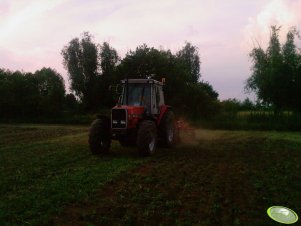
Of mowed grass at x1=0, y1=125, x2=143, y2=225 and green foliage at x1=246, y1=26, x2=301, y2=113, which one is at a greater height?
Answer: green foliage at x1=246, y1=26, x2=301, y2=113

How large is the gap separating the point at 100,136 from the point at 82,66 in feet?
122

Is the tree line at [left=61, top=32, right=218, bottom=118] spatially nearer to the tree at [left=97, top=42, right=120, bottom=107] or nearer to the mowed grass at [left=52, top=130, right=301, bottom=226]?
the tree at [left=97, top=42, right=120, bottom=107]

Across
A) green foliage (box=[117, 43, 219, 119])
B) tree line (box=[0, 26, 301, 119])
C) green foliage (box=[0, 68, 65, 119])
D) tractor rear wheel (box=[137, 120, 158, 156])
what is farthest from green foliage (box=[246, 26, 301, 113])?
green foliage (box=[0, 68, 65, 119])

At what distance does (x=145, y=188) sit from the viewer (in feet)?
Answer: 26.2

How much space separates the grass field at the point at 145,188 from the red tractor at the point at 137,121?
0.51 m

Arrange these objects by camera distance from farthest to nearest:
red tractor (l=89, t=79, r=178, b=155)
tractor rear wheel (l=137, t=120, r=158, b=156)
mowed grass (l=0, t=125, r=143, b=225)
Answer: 1. red tractor (l=89, t=79, r=178, b=155)
2. tractor rear wheel (l=137, t=120, r=158, b=156)
3. mowed grass (l=0, t=125, r=143, b=225)

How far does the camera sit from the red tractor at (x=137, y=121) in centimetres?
1232

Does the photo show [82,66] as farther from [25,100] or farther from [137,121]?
[137,121]

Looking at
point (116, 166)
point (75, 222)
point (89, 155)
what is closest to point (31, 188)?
point (75, 222)

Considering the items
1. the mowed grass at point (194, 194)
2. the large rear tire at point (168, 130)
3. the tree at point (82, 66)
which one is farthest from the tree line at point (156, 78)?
the mowed grass at point (194, 194)

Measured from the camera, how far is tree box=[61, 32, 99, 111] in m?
45.6

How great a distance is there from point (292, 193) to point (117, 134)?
21.0ft

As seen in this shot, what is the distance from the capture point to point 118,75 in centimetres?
3362

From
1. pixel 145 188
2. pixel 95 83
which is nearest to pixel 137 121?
pixel 145 188
